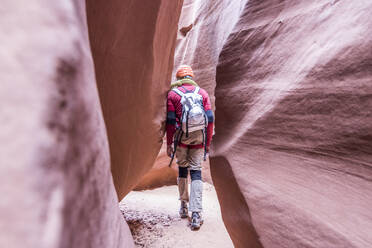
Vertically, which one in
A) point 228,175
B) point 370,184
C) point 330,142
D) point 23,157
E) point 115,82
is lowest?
point 228,175

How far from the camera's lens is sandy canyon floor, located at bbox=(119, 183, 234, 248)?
2391mm

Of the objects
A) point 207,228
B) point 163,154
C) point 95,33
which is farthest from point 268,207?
point 163,154

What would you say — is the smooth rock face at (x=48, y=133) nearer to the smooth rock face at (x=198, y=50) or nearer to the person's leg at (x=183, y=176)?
the person's leg at (x=183, y=176)

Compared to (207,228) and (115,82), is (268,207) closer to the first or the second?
(115,82)

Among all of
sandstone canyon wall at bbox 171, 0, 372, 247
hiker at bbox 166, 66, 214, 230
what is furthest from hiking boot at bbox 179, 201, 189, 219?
sandstone canyon wall at bbox 171, 0, 372, 247

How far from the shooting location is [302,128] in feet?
4.10

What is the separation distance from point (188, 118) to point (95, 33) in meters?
1.31

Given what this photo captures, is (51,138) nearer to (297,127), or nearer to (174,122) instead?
(297,127)

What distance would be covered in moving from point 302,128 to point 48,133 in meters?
1.18

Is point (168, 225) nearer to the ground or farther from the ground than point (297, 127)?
nearer to the ground

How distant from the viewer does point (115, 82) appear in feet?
5.25

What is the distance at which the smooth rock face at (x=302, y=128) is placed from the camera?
1.04 metres

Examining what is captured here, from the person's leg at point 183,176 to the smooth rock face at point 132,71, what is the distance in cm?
30

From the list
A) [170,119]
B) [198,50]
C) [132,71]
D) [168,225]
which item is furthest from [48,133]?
[198,50]
